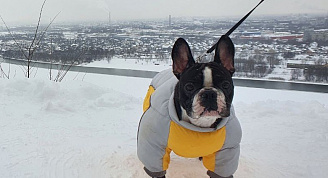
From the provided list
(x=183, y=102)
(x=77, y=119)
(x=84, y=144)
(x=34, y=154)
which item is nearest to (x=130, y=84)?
(x=77, y=119)

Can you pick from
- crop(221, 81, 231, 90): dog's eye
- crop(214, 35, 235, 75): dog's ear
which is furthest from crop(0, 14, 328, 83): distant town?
crop(221, 81, 231, 90): dog's eye

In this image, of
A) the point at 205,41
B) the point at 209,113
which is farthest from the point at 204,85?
the point at 205,41

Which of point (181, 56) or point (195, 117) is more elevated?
point (181, 56)

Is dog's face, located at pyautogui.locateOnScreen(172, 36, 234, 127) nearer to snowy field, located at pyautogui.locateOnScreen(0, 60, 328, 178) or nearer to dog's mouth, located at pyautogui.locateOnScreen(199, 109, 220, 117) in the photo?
dog's mouth, located at pyautogui.locateOnScreen(199, 109, 220, 117)

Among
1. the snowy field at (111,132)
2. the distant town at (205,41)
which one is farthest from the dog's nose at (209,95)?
the distant town at (205,41)

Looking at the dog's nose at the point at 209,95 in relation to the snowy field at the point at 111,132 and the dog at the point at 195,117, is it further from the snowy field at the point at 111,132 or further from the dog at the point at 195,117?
the snowy field at the point at 111,132

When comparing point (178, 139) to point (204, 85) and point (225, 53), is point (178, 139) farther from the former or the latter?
point (225, 53)

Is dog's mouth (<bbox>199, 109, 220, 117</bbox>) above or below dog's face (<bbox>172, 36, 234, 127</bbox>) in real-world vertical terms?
below

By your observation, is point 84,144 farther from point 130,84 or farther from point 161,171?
point 130,84
